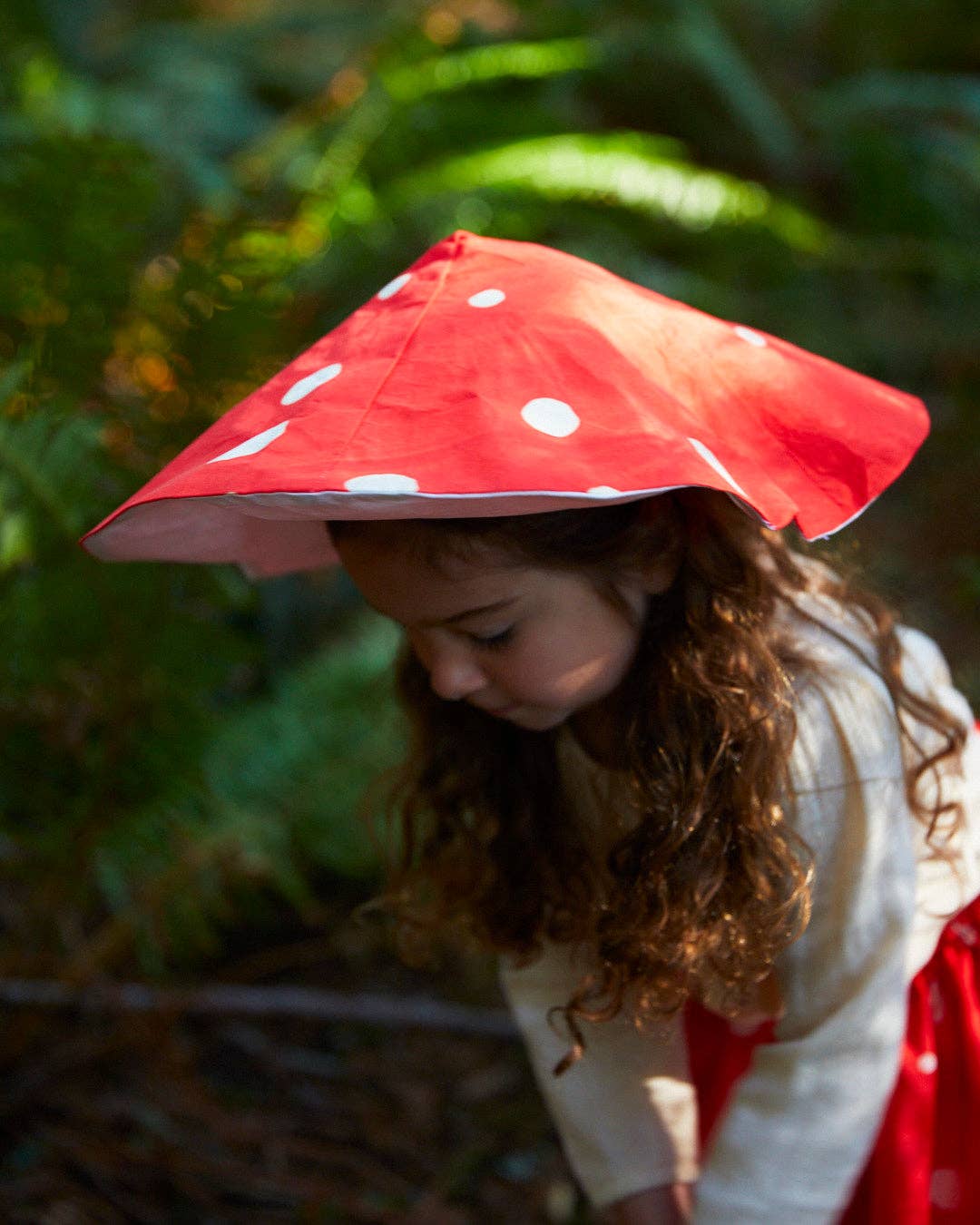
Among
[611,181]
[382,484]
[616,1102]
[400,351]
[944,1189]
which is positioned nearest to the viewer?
[382,484]

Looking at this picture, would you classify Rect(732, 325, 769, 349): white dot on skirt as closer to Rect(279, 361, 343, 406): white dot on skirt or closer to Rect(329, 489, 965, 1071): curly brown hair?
Rect(329, 489, 965, 1071): curly brown hair

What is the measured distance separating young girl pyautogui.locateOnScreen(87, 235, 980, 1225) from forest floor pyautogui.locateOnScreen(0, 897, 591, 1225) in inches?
29.1

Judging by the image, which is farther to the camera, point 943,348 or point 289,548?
point 943,348

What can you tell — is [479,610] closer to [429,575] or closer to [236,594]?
[429,575]

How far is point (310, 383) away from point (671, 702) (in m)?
0.46

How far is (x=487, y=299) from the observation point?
101 centimetres

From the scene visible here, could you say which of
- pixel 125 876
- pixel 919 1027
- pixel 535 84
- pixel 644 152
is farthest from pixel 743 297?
pixel 919 1027

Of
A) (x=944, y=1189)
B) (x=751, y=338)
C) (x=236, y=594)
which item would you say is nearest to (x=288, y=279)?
(x=236, y=594)

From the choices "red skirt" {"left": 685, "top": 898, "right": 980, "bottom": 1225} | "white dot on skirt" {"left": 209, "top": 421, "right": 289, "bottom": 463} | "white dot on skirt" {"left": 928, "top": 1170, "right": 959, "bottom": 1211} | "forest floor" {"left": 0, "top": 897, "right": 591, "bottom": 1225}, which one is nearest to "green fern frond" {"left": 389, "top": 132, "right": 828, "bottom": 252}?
"forest floor" {"left": 0, "top": 897, "right": 591, "bottom": 1225}

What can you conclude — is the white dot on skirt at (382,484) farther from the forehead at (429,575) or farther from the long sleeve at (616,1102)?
the long sleeve at (616,1102)

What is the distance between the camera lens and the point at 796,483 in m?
1.02

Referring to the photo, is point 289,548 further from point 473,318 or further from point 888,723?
point 888,723

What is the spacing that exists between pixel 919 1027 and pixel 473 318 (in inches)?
35.4

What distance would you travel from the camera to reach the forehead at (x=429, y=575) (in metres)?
1.06
